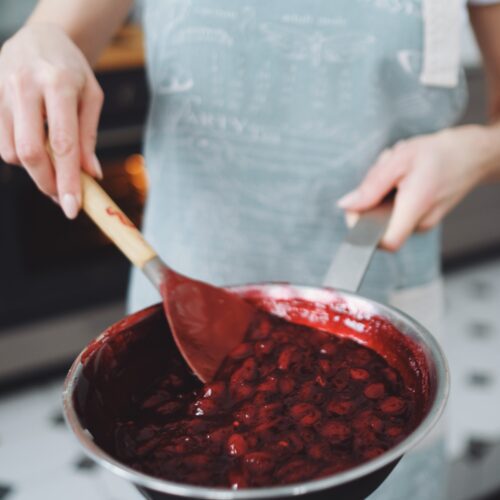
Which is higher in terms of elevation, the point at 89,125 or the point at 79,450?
the point at 89,125

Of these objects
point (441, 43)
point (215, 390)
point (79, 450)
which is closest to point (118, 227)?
point (215, 390)

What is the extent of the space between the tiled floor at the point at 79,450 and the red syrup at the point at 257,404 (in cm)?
141

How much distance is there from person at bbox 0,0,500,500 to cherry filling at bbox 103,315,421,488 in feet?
1.10

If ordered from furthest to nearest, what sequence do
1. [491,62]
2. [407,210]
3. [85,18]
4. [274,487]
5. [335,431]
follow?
1. [491,62]
2. [85,18]
3. [407,210]
4. [335,431]
5. [274,487]

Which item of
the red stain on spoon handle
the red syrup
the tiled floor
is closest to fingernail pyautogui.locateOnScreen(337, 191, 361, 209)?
the red syrup

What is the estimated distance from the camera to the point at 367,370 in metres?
0.77

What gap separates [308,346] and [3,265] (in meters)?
2.13

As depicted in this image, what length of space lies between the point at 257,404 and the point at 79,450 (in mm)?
2065

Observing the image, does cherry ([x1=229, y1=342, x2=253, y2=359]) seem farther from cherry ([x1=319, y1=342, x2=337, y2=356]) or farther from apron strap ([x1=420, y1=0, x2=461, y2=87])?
apron strap ([x1=420, y1=0, x2=461, y2=87])

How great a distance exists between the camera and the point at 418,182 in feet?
3.09

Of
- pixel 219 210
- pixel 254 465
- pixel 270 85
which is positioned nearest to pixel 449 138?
pixel 270 85

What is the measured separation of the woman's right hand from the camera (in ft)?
2.83

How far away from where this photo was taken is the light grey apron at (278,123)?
46.6 inches

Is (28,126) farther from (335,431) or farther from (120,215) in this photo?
A: (335,431)
